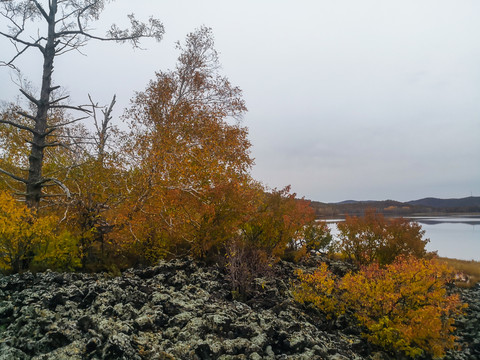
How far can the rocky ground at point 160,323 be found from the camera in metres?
4.40

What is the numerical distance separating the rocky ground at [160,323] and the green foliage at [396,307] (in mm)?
409

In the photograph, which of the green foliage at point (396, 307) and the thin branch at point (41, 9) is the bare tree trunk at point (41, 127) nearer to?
the thin branch at point (41, 9)

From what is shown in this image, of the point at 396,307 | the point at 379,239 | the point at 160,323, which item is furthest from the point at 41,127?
the point at 379,239

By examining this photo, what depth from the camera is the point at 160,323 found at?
17.4ft

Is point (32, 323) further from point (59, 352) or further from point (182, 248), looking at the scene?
point (182, 248)

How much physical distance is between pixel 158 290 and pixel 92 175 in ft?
18.4

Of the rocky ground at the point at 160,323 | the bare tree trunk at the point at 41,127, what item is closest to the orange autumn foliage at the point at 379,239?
the rocky ground at the point at 160,323

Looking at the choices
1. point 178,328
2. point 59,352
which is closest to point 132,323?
point 178,328

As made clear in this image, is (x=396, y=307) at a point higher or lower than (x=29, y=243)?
lower

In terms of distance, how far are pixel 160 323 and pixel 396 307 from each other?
16.8ft

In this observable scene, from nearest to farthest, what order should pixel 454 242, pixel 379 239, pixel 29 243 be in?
pixel 29 243, pixel 379 239, pixel 454 242

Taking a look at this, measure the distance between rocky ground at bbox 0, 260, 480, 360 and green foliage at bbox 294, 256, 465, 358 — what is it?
409mm

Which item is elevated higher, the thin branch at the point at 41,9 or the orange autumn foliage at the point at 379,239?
the thin branch at the point at 41,9

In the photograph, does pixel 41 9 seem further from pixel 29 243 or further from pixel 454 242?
pixel 454 242
